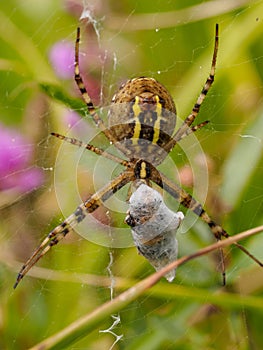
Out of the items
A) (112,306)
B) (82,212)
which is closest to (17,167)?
(82,212)

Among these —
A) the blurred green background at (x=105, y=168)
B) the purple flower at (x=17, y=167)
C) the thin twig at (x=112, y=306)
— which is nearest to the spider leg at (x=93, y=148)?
the blurred green background at (x=105, y=168)

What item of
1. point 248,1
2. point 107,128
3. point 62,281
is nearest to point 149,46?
point 248,1

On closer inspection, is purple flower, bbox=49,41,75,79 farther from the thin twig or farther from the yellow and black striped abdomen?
the thin twig

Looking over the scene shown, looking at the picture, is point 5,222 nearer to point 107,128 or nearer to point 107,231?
point 107,231

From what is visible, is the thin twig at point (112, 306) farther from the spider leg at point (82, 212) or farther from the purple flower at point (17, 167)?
the purple flower at point (17, 167)

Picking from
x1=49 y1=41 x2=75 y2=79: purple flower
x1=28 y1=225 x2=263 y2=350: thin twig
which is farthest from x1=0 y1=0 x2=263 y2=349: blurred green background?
x1=28 y1=225 x2=263 y2=350: thin twig

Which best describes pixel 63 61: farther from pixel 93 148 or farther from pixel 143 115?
pixel 143 115

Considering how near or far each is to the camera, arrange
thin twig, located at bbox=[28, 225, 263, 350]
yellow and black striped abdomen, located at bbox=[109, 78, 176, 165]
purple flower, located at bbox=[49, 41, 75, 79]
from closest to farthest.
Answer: thin twig, located at bbox=[28, 225, 263, 350]
yellow and black striped abdomen, located at bbox=[109, 78, 176, 165]
purple flower, located at bbox=[49, 41, 75, 79]

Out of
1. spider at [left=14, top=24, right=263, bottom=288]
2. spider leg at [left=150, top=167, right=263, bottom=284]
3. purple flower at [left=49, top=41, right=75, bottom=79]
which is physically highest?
purple flower at [left=49, top=41, right=75, bottom=79]
